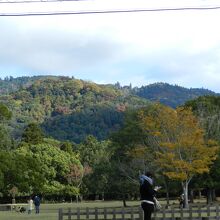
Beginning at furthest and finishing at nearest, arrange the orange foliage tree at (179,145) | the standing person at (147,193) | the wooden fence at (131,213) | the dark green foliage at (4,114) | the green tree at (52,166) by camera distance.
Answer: the green tree at (52,166), the dark green foliage at (4,114), the orange foliage tree at (179,145), the wooden fence at (131,213), the standing person at (147,193)

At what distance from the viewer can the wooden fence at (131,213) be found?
2461 cm

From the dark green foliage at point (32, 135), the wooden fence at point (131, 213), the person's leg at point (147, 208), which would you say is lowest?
the wooden fence at point (131, 213)

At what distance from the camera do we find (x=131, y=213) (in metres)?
25.7

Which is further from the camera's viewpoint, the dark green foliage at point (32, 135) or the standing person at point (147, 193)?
the dark green foliage at point (32, 135)

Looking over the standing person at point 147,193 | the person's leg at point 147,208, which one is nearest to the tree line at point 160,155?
the person's leg at point 147,208

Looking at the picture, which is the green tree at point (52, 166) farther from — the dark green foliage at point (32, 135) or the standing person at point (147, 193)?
the standing person at point (147, 193)

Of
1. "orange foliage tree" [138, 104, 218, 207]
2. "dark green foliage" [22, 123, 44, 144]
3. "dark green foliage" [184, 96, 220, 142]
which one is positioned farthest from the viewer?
"dark green foliage" [22, 123, 44, 144]

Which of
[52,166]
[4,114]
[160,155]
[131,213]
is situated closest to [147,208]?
[131,213]

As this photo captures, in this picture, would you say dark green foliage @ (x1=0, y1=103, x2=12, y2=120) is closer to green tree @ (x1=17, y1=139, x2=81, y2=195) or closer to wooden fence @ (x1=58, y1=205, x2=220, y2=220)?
green tree @ (x1=17, y1=139, x2=81, y2=195)

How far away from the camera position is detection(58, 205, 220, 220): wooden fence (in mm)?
24609

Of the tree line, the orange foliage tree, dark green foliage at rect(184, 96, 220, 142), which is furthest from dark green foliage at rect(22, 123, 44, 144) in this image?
the orange foliage tree

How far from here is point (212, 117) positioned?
54000mm

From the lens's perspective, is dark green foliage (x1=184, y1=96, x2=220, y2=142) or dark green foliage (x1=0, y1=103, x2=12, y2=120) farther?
dark green foliage (x1=0, y1=103, x2=12, y2=120)

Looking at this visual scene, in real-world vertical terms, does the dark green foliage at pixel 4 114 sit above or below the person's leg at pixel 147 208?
above
